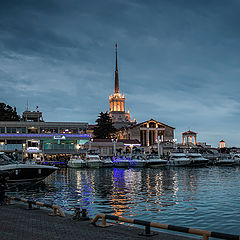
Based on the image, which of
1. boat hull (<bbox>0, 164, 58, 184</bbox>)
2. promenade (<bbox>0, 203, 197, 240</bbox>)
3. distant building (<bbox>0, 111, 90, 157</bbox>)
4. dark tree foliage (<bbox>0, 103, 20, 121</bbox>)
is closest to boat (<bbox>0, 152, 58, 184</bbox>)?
boat hull (<bbox>0, 164, 58, 184</bbox>)

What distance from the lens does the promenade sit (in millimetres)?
11857

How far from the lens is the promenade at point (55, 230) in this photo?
11857 millimetres

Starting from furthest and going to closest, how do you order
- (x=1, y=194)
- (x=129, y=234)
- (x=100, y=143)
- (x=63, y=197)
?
(x=100, y=143) < (x=63, y=197) < (x=1, y=194) < (x=129, y=234)

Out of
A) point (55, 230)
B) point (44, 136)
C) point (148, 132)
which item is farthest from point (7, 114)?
point (55, 230)

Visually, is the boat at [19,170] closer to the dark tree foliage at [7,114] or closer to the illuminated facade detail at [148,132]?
the dark tree foliage at [7,114]

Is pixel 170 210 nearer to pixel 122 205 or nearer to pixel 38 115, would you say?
pixel 122 205

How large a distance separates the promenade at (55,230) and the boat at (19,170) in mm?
20309

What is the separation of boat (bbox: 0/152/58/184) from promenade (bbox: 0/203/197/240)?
66.6 ft

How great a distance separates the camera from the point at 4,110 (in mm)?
119375

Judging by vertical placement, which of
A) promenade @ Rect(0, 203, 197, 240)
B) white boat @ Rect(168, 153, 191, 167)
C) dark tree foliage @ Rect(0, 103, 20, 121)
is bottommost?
white boat @ Rect(168, 153, 191, 167)

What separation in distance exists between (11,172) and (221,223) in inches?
964

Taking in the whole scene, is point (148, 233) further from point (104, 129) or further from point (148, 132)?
point (148, 132)

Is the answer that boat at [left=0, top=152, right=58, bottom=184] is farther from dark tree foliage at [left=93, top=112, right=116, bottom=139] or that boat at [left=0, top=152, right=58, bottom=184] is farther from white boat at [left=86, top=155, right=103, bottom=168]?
dark tree foliage at [left=93, top=112, right=116, bottom=139]

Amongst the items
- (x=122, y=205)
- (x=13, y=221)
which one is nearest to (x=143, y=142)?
(x=122, y=205)
